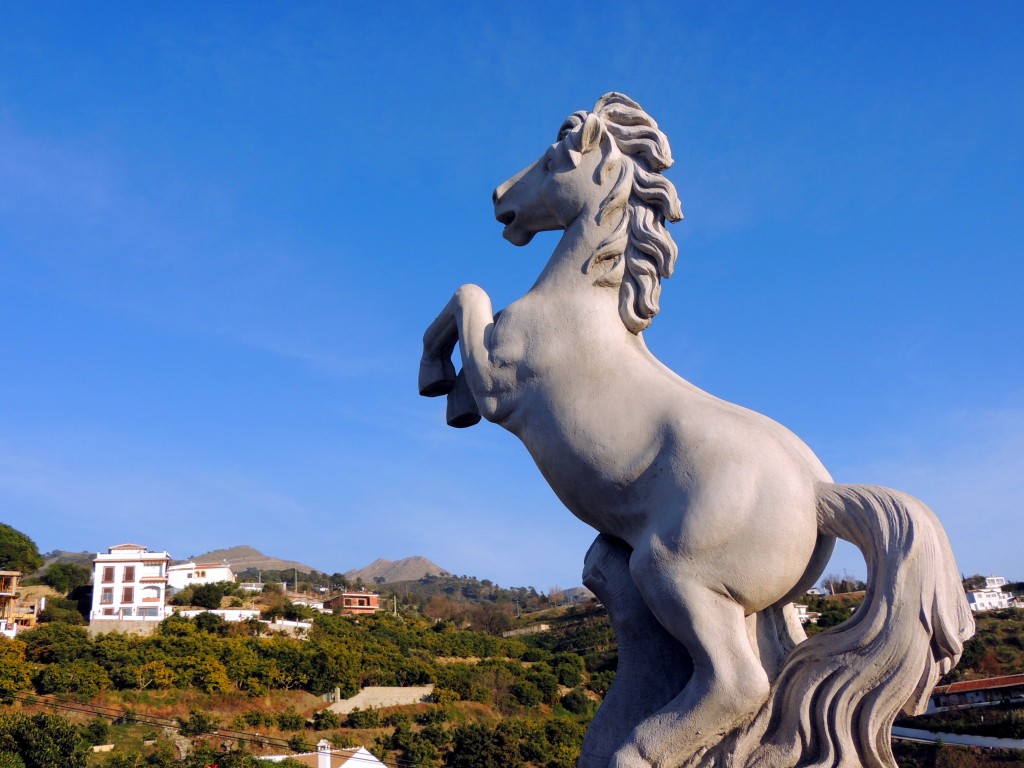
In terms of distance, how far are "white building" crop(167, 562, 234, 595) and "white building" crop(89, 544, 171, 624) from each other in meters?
9.95

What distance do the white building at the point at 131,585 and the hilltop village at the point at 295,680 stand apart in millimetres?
106

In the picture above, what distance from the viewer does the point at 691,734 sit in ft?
11.2

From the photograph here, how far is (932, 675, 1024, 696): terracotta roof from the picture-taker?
115 feet

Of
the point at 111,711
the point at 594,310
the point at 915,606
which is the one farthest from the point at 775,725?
the point at 111,711

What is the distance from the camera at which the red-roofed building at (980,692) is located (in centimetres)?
3472

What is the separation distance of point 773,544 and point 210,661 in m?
44.7

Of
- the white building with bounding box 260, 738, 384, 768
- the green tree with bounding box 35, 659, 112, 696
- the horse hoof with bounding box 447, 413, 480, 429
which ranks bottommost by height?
the white building with bounding box 260, 738, 384, 768

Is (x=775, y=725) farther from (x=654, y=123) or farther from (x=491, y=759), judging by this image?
(x=491, y=759)

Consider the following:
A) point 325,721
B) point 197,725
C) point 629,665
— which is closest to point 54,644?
point 197,725

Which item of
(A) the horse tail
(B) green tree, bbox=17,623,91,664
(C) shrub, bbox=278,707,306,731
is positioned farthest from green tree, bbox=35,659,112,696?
(A) the horse tail

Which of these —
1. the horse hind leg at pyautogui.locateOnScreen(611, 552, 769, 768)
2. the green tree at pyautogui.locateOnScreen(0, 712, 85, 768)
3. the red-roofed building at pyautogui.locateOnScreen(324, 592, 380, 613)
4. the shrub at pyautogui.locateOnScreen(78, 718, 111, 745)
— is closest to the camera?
the horse hind leg at pyautogui.locateOnScreen(611, 552, 769, 768)

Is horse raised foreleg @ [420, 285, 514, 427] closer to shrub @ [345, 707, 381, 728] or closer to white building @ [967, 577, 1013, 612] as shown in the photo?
shrub @ [345, 707, 381, 728]

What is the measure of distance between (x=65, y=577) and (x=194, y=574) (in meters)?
10.3

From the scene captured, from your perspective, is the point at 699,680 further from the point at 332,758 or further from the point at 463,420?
the point at 332,758
